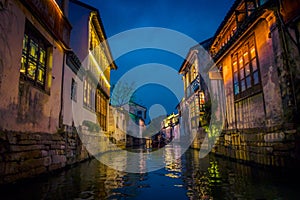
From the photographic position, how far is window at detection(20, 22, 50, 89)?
6.93 m

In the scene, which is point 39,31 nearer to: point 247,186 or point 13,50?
point 13,50

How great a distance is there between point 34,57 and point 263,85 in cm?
927

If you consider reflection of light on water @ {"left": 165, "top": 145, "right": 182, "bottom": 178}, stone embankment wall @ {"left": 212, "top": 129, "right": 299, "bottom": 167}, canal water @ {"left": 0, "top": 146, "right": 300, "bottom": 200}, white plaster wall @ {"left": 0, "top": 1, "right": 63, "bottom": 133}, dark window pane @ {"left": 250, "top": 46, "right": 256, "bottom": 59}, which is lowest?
reflection of light on water @ {"left": 165, "top": 145, "right": 182, "bottom": 178}

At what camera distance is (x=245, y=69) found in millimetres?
10695


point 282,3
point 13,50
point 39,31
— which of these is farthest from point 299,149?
point 39,31

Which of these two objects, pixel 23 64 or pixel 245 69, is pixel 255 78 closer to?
pixel 245 69

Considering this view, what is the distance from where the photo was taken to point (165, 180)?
20.9 ft

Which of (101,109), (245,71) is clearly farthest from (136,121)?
(245,71)


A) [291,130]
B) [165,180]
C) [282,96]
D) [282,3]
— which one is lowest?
[165,180]

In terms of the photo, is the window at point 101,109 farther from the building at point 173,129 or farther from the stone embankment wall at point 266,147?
the building at point 173,129

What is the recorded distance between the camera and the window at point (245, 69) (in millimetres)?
9875

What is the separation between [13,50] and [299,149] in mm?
9003

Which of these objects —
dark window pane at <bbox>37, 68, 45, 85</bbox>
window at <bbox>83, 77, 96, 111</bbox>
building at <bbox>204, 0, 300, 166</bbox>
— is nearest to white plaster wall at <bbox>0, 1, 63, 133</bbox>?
dark window pane at <bbox>37, 68, 45, 85</bbox>

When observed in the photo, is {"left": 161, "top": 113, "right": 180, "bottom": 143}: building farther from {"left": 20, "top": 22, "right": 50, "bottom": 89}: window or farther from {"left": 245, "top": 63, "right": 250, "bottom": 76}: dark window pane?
{"left": 20, "top": 22, "right": 50, "bottom": 89}: window
